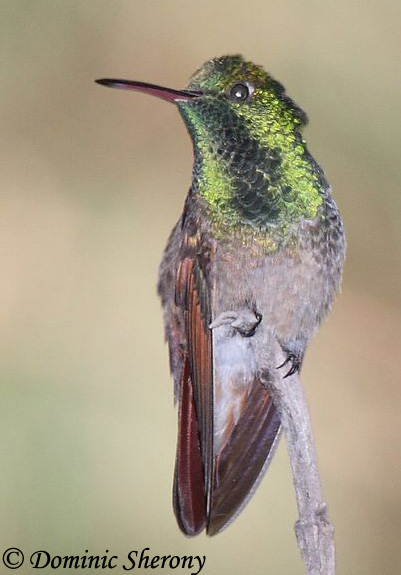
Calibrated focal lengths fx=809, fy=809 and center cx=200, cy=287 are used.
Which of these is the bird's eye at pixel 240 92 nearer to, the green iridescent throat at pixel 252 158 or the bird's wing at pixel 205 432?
the green iridescent throat at pixel 252 158

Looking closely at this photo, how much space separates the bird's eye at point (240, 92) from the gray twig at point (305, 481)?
0.57 m

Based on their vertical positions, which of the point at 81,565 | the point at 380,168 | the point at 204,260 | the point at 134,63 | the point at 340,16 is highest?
the point at 340,16

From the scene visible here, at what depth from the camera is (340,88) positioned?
77.5 inches

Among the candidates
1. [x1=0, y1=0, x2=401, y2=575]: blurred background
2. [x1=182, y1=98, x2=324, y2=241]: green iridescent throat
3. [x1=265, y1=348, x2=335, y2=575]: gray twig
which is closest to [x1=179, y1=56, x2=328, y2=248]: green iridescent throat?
[x1=182, y1=98, x2=324, y2=241]: green iridescent throat

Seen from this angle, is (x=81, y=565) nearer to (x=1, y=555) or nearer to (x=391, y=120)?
(x=1, y=555)

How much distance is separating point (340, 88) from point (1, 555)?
132cm

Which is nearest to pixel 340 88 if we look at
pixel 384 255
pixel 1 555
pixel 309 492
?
pixel 384 255

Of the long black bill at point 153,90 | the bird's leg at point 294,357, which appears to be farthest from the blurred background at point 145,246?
the long black bill at point 153,90

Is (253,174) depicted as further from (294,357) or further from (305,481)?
(305,481)

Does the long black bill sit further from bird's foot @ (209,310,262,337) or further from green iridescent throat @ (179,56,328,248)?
bird's foot @ (209,310,262,337)

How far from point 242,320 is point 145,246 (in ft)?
1.31

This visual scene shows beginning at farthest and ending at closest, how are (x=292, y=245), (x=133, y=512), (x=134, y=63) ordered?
(x=134, y=63) < (x=133, y=512) < (x=292, y=245)

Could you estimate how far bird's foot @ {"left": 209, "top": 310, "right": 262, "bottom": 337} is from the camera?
5.27 ft

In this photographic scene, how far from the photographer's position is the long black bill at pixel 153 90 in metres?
1.45
